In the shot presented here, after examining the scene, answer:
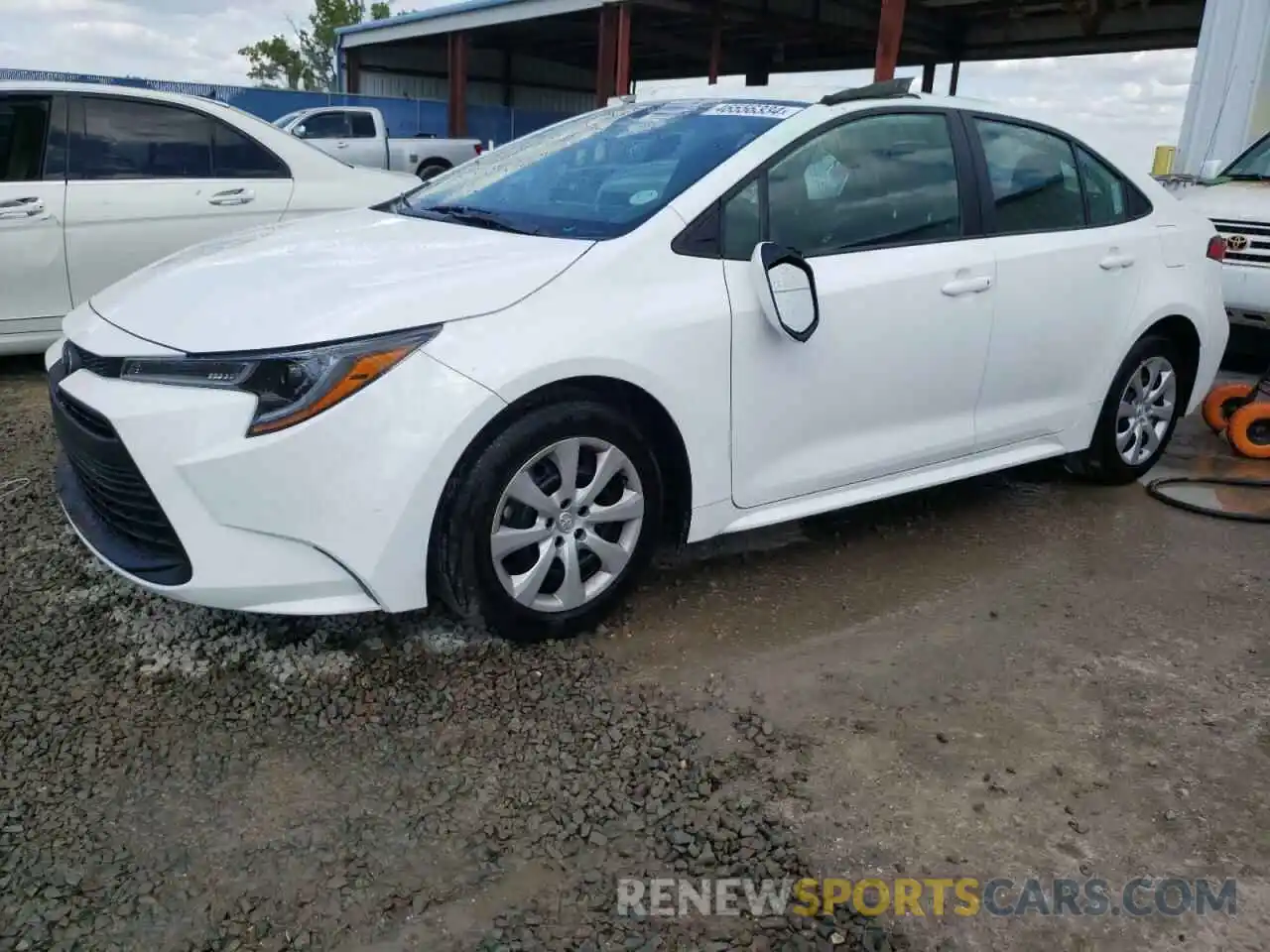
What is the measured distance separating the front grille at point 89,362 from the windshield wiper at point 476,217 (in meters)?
1.16

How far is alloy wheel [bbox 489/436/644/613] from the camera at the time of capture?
288 cm

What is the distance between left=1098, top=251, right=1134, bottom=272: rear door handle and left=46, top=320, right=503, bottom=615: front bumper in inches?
108

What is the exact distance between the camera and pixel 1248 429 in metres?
5.44

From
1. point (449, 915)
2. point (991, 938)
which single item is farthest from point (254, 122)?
point (991, 938)

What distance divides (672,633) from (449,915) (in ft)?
4.24

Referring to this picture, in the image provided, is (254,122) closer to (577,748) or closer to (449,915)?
(577,748)

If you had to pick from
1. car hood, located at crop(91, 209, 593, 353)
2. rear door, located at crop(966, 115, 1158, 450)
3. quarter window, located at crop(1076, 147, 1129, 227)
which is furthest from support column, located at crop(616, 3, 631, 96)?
car hood, located at crop(91, 209, 593, 353)

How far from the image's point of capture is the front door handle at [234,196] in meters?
5.82

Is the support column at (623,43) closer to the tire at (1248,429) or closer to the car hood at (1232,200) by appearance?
the car hood at (1232,200)

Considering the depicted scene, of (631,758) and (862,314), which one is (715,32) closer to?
(862,314)

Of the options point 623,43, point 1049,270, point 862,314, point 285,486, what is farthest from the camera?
point 623,43

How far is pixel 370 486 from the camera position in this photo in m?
2.59

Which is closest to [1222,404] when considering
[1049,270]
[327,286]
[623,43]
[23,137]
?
[1049,270]

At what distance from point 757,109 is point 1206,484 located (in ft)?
9.58
